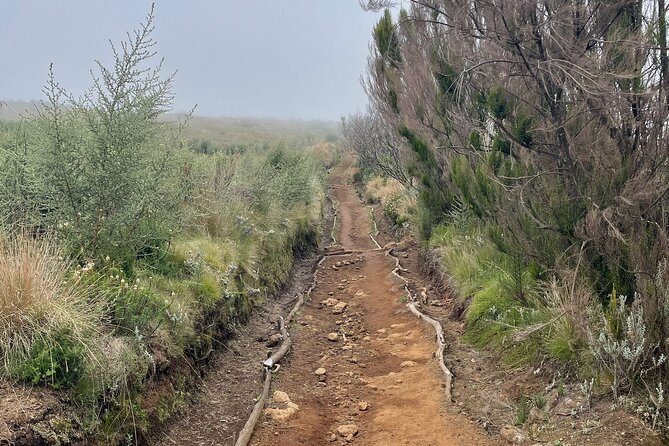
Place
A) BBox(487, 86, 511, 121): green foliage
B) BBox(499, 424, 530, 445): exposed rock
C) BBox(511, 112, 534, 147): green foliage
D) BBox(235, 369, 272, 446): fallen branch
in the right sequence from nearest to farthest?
BBox(499, 424, 530, 445): exposed rock < BBox(235, 369, 272, 446): fallen branch < BBox(511, 112, 534, 147): green foliage < BBox(487, 86, 511, 121): green foliage

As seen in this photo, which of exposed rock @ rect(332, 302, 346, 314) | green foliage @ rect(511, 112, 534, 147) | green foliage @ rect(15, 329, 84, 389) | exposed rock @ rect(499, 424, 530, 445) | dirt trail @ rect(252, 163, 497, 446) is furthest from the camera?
exposed rock @ rect(332, 302, 346, 314)

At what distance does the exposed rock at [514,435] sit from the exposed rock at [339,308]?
13.1ft

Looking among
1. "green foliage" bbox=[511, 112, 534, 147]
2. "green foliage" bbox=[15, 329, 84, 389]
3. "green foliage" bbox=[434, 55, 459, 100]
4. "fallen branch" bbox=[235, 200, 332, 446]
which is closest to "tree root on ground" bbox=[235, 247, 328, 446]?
"fallen branch" bbox=[235, 200, 332, 446]

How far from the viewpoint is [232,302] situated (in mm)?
6488

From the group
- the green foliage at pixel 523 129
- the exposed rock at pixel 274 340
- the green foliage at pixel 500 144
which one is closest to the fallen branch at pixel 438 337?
the exposed rock at pixel 274 340

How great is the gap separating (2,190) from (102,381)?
280cm

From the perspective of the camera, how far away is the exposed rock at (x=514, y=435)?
12.3ft

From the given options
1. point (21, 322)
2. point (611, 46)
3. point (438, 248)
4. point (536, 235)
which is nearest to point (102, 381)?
point (21, 322)

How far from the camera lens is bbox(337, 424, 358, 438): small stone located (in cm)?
423

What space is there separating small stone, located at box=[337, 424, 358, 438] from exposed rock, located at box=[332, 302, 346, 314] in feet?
11.3

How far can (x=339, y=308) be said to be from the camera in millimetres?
7879

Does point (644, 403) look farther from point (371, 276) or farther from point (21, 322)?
point (371, 276)

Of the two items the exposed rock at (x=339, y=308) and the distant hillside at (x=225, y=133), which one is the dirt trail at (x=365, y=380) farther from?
the distant hillside at (x=225, y=133)

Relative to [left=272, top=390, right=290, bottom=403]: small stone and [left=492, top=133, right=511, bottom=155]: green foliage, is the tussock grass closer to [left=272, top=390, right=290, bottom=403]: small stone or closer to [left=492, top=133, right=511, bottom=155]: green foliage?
[left=272, top=390, right=290, bottom=403]: small stone
